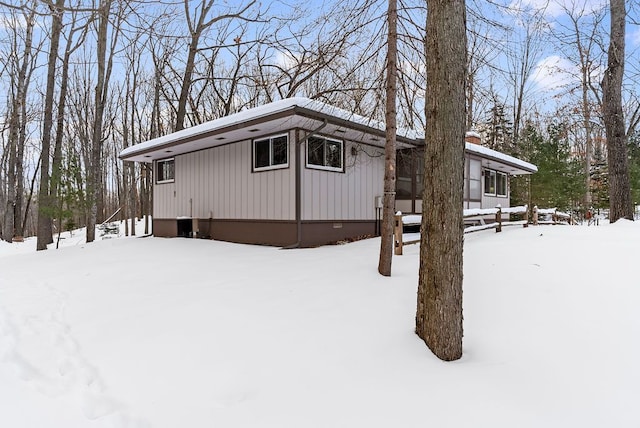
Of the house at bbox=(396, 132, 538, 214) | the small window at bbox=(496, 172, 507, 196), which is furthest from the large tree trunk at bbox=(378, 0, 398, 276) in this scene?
the small window at bbox=(496, 172, 507, 196)

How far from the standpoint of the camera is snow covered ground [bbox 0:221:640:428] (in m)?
2.26

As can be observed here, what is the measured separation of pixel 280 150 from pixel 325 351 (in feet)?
19.3

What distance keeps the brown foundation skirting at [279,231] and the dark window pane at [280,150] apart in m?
1.33

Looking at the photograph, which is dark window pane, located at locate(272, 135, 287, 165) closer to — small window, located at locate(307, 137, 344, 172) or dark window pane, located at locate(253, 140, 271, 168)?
dark window pane, located at locate(253, 140, 271, 168)

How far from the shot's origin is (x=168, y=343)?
322 centimetres

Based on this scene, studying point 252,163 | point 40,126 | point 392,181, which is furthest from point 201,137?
point 40,126

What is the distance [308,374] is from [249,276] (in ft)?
9.38

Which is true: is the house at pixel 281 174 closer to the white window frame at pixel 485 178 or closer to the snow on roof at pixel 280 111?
the snow on roof at pixel 280 111

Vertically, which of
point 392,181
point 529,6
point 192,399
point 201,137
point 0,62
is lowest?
point 192,399

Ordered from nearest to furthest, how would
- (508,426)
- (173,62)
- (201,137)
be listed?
(508,426)
(201,137)
(173,62)

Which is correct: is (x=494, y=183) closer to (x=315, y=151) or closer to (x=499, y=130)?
(x=315, y=151)

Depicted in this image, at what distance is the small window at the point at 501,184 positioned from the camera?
565 inches

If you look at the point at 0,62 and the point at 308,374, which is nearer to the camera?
the point at 308,374

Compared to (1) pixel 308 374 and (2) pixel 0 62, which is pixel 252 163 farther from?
(2) pixel 0 62
